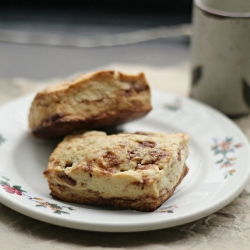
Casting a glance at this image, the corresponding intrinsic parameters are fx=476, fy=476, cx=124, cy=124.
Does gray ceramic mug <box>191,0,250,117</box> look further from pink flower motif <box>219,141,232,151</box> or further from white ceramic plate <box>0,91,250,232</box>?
pink flower motif <box>219,141,232,151</box>

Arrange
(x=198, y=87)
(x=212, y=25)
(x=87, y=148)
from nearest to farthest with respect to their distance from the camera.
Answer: (x=87, y=148) < (x=212, y=25) < (x=198, y=87)

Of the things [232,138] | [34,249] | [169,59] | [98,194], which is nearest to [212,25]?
[232,138]

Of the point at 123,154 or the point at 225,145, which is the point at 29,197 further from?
the point at 225,145

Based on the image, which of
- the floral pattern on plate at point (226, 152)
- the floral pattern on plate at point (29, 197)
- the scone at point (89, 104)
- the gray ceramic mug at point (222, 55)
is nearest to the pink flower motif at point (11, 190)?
the floral pattern on plate at point (29, 197)

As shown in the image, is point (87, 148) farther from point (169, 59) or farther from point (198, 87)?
point (169, 59)

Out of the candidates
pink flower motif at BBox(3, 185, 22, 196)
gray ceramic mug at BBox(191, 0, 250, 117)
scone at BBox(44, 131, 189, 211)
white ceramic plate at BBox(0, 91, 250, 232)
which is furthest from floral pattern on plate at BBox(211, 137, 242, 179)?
pink flower motif at BBox(3, 185, 22, 196)
